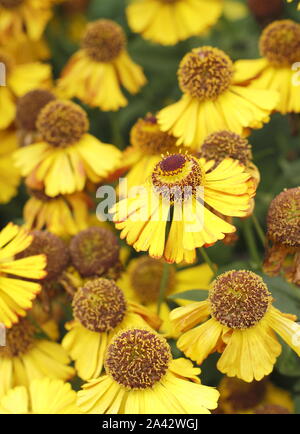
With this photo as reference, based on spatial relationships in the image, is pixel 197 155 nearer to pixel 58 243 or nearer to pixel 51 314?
pixel 58 243

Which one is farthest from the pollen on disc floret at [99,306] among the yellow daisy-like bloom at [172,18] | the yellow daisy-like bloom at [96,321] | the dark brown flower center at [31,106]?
the yellow daisy-like bloom at [172,18]

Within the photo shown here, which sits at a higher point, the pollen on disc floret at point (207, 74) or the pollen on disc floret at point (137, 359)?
the pollen on disc floret at point (207, 74)

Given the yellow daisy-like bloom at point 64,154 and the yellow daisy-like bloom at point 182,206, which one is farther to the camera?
the yellow daisy-like bloom at point 64,154

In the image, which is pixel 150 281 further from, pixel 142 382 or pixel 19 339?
pixel 142 382

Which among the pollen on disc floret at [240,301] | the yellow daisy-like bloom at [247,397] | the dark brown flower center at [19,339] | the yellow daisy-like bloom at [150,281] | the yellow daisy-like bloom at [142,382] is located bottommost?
the yellow daisy-like bloom at [247,397]

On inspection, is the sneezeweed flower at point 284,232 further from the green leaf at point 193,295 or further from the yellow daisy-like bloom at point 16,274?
the yellow daisy-like bloom at point 16,274

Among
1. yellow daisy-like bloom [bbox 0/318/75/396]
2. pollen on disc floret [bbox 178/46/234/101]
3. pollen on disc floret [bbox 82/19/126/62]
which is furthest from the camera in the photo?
pollen on disc floret [bbox 82/19/126/62]

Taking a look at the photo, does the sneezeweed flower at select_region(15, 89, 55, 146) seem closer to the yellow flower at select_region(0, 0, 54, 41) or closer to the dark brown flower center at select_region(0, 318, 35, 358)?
the yellow flower at select_region(0, 0, 54, 41)

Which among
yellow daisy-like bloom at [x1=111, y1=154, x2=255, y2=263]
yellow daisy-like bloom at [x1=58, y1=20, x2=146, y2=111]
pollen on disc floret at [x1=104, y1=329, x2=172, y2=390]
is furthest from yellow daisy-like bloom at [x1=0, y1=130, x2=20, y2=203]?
pollen on disc floret at [x1=104, y1=329, x2=172, y2=390]
